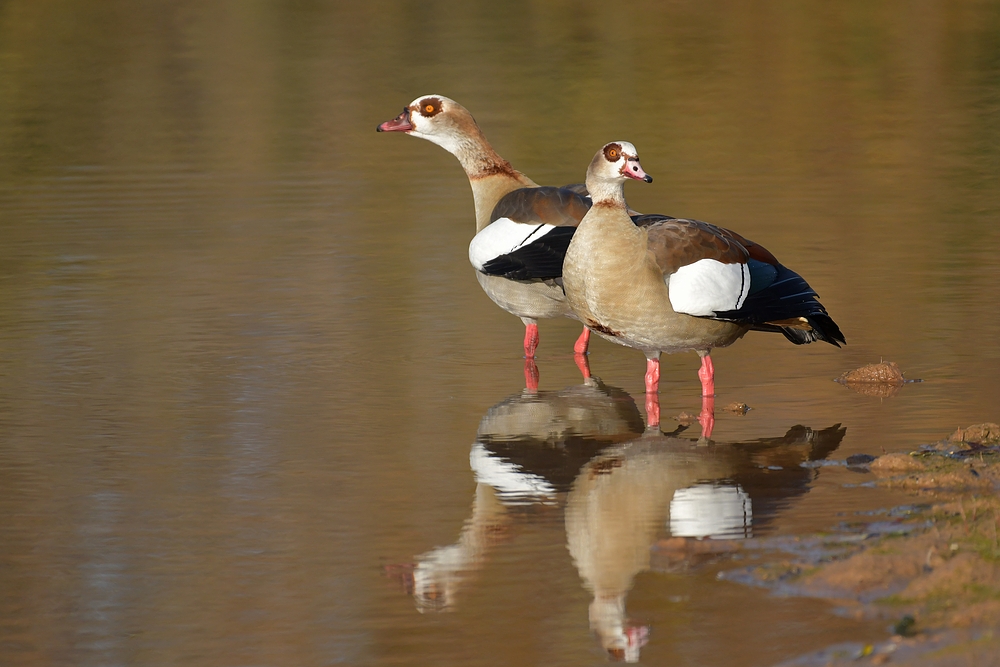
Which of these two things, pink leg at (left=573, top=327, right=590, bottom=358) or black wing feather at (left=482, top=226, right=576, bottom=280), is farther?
pink leg at (left=573, top=327, right=590, bottom=358)

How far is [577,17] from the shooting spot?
36.1 meters

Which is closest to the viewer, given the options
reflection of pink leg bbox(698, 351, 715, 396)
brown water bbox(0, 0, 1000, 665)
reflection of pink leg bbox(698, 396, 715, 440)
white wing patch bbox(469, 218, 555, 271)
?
brown water bbox(0, 0, 1000, 665)

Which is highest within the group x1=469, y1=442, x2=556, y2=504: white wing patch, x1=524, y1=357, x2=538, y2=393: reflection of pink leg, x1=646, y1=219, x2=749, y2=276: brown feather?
x1=646, y1=219, x2=749, y2=276: brown feather

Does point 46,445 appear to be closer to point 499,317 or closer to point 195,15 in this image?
point 499,317

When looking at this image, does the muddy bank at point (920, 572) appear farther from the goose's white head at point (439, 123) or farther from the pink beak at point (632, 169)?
the goose's white head at point (439, 123)

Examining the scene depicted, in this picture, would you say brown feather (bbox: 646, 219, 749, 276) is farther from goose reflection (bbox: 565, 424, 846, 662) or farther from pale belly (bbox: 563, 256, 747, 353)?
goose reflection (bbox: 565, 424, 846, 662)

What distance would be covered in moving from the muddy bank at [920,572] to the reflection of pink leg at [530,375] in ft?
10.1

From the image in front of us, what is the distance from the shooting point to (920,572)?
5.54 m

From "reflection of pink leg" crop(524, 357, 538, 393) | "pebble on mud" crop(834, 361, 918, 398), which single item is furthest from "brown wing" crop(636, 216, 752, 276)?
"reflection of pink leg" crop(524, 357, 538, 393)

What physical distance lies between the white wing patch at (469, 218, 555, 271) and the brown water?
720mm

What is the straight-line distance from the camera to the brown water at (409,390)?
19.4ft

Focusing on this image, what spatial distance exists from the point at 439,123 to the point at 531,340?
81.0 inches

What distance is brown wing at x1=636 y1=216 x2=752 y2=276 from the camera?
856cm

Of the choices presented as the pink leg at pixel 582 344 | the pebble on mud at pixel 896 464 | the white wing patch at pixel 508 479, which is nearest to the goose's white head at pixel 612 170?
the white wing patch at pixel 508 479
